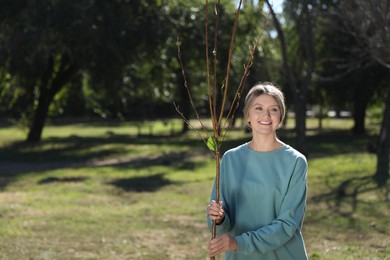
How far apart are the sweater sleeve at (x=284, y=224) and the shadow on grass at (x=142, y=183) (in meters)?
8.97

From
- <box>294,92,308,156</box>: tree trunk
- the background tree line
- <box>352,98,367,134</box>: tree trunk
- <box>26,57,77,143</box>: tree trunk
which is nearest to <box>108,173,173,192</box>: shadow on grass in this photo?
<box>294,92,308,156</box>: tree trunk

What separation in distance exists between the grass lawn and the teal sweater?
3837mm

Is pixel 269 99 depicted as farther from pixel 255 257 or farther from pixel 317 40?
pixel 317 40

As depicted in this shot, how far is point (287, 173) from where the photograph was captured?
2.62m

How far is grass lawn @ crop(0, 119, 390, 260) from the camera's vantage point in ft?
22.3

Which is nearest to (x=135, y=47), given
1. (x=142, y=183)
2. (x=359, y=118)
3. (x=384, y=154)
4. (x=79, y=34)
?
(x=79, y=34)

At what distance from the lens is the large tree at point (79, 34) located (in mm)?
15688

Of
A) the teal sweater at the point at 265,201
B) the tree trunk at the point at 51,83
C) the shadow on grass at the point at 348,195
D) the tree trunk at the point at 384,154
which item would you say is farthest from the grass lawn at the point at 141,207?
the teal sweater at the point at 265,201

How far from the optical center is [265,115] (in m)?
2.70

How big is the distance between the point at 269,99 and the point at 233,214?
1.83ft

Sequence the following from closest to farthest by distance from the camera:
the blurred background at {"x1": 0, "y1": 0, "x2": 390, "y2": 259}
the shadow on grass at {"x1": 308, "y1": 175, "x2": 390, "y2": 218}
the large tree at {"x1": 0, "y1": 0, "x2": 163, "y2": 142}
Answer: the shadow on grass at {"x1": 308, "y1": 175, "x2": 390, "y2": 218}, the blurred background at {"x1": 0, "y1": 0, "x2": 390, "y2": 259}, the large tree at {"x1": 0, "y1": 0, "x2": 163, "y2": 142}

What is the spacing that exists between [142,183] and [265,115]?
9.84 m

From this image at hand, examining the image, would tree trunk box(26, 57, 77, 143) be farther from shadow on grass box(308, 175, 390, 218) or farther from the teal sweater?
the teal sweater

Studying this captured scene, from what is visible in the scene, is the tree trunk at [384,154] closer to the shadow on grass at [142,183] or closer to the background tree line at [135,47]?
the background tree line at [135,47]
